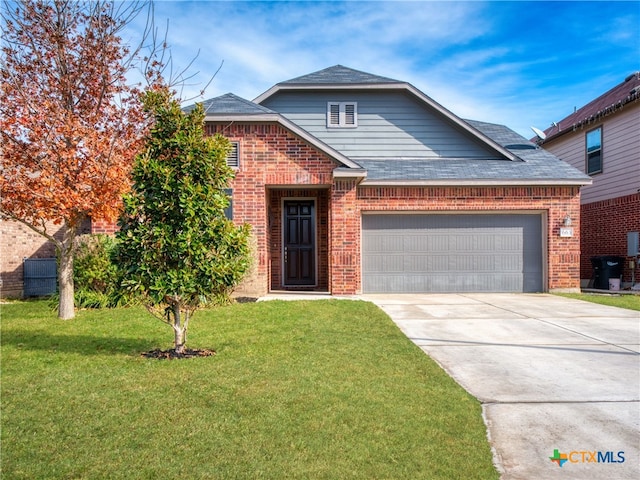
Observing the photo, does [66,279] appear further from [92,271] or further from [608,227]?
[608,227]

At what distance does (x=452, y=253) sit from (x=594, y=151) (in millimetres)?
7990

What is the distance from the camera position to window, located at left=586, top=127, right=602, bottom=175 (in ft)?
53.9

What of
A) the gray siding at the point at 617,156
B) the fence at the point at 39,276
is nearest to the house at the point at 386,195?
the gray siding at the point at 617,156

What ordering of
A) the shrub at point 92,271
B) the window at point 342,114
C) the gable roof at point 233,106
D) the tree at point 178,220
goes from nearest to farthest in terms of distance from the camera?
the tree at point 178,220 < the shrub at point 92,271 < the gable roof at point 233,106 < the window at point 342,114

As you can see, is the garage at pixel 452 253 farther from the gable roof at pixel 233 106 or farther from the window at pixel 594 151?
the window at pixel 594 151

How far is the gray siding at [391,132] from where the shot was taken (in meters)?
14.5

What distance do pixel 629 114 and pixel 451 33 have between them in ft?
25.9

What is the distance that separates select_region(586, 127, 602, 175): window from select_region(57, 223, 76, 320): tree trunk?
1642 centimetres

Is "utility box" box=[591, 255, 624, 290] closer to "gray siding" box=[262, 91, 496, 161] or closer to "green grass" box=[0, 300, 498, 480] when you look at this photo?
"gray siding" box=[262, 91, 496, 161]

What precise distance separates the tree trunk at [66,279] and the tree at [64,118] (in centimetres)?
63

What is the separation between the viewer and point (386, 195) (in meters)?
12.6

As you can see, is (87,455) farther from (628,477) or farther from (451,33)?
(451,33)

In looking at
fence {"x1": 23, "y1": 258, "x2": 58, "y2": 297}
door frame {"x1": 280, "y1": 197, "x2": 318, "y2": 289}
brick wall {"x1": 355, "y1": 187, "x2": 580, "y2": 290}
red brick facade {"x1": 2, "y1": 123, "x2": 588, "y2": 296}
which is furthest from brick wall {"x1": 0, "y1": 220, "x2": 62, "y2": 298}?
brick wall {"x1": 355, "y1": 187, "x2": 580, "y2": 290}

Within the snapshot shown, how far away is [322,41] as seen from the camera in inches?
447
